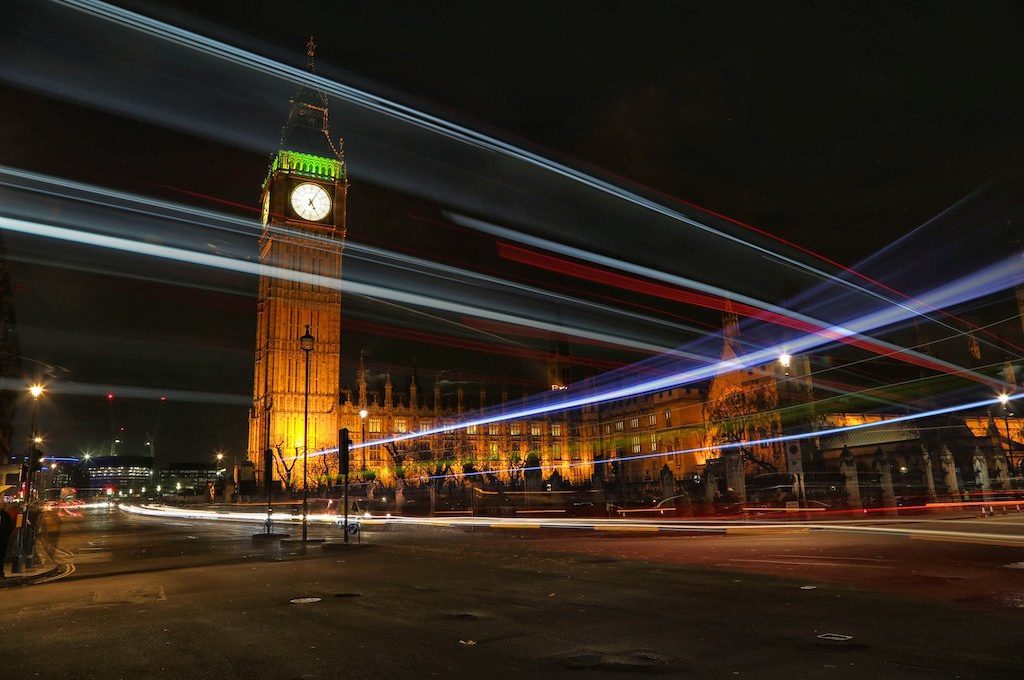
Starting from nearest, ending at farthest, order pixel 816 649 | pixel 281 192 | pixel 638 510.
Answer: pixel 816 649 < pixel 638 510 < pixel 281 192

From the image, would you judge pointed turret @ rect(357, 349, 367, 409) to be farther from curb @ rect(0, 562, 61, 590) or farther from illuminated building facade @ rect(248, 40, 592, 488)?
curb @ rect(0, 562, 61, 590)

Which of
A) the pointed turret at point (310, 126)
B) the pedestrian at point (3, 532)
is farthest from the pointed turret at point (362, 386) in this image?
the pedestrian at point (3, 532)

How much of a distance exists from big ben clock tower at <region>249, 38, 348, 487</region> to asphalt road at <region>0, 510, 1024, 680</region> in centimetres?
7103

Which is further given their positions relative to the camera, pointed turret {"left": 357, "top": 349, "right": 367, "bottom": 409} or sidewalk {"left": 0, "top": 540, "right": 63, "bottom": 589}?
pointed turret {"left": 357, "top": 349, "right": 367, "bottom": 409}

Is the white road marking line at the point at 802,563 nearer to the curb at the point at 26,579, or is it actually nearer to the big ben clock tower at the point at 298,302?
the curb at the point at 26,579

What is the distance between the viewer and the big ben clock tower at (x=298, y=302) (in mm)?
84188

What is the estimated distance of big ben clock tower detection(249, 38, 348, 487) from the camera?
84188 millimetres

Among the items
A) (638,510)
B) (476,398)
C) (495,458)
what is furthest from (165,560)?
(476,398)

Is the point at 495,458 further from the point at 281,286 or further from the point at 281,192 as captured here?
the point at 281,192

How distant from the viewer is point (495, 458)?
98.9 m

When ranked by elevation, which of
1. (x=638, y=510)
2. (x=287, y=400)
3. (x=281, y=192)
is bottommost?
(x=638, y=510)

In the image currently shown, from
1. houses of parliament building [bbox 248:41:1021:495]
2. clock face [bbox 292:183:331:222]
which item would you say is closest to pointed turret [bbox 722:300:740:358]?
houses of parliament building [bbox 248:41:1021:495]

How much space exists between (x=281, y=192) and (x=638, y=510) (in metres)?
65.9

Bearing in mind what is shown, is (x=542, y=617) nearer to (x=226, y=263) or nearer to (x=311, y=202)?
(x=226, y=263)
